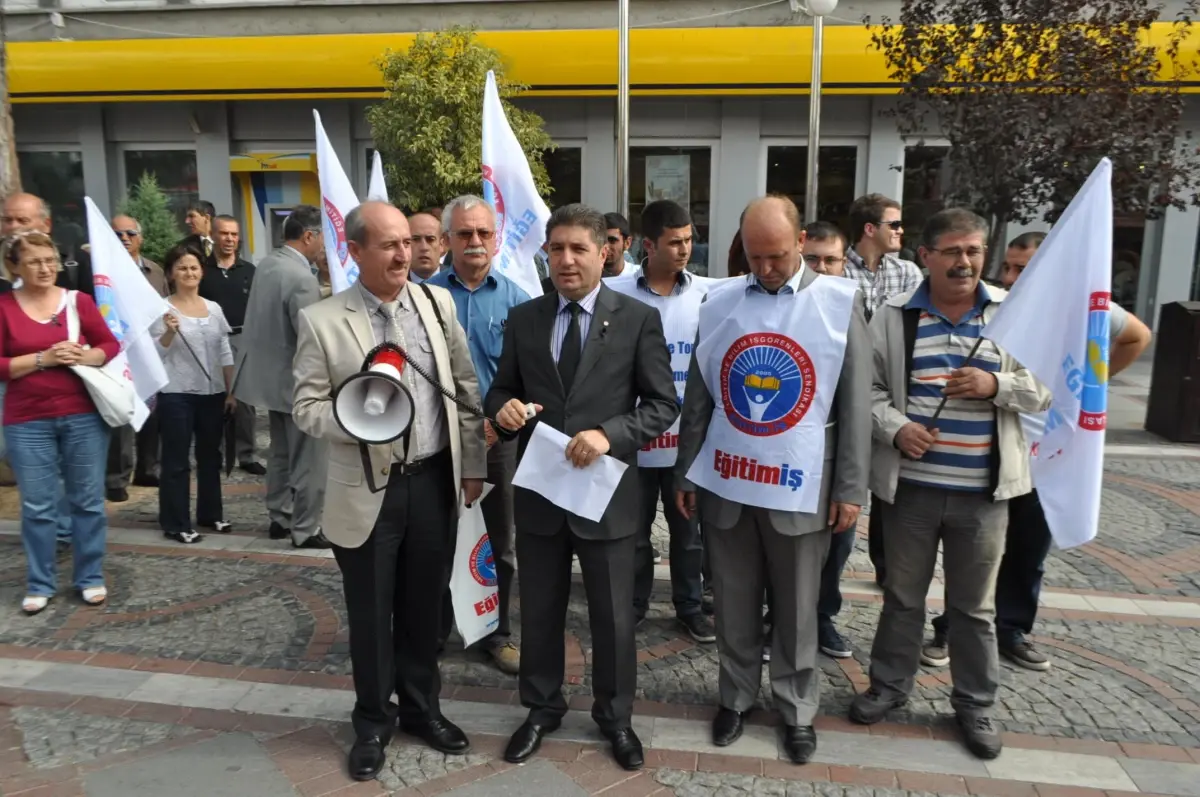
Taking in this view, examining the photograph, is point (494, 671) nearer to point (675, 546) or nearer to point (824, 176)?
point (675, 546)

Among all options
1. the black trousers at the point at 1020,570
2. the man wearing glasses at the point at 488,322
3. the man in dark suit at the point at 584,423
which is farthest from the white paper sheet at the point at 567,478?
the black trousers at the point at 1020,570

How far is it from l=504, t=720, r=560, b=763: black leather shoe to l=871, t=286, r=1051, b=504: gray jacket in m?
1.78

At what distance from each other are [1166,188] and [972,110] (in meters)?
2.35

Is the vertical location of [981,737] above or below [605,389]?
below

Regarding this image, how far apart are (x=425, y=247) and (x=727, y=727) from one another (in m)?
2.98

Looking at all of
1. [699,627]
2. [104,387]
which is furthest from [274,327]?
[699,627]

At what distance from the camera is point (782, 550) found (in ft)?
11.8

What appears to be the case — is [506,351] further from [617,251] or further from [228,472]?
[228,472]

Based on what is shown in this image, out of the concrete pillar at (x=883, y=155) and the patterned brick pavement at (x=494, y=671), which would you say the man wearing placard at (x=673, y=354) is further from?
the concrete pillar at (x=883, y=155)

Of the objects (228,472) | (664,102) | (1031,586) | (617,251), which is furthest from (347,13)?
(1031,586)

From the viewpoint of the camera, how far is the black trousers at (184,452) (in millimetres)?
6156

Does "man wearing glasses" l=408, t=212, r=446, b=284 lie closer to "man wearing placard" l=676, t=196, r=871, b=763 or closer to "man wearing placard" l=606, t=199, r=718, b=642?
"man wearing placard" l=606, t=199, r=718, b=642

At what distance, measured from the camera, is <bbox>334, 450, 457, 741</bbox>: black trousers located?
3.44 meters

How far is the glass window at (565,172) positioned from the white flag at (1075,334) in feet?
39.5
